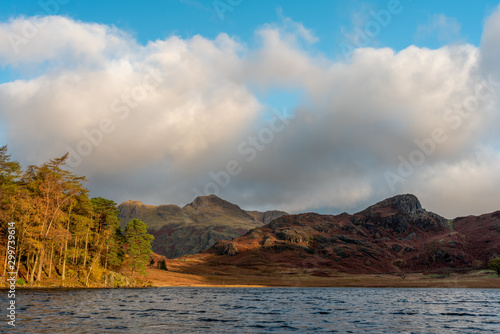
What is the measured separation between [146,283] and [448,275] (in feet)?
445

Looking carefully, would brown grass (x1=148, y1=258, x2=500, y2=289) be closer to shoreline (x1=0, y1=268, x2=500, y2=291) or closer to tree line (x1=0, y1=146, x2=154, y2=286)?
shoreline (x1=0, y1=268, x2=500, y2=291)

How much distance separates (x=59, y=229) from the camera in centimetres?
7319

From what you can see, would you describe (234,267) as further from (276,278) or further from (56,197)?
(56,197)

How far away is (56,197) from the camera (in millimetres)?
72938

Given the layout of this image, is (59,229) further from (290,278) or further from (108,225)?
(290,278)

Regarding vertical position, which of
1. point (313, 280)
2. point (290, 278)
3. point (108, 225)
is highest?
point (108, 225)

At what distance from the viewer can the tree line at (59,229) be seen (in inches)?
2675

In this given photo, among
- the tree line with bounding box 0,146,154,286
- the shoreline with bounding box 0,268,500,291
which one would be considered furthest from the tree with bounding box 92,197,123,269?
the shoreline with bounding box 0,268,500,291

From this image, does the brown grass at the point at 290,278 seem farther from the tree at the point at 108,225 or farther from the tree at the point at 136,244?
the tree at the point at 108,225

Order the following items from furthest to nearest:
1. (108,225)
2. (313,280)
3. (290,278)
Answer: (290,278), (313,280), (108,225)

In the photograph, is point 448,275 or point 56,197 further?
point 448,275

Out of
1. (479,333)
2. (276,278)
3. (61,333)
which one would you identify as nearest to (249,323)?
(61,333)

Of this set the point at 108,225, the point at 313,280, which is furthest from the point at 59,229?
the point at 313,280

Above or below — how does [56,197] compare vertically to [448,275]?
above
